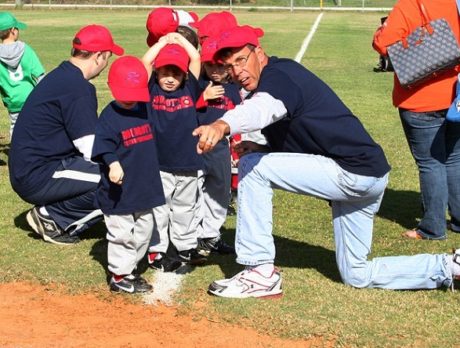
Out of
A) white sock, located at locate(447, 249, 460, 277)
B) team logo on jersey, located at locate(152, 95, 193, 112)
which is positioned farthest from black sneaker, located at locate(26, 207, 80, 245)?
white sock, located at locate(447, 249, 460, 277)

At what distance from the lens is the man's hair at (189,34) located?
631 cm

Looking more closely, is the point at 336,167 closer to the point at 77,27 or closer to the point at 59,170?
the point at 59,170

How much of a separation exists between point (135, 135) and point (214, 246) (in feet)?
4.66

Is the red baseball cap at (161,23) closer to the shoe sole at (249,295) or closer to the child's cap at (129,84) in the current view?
the child's cap at (129,84)

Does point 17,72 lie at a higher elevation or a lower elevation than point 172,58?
lower

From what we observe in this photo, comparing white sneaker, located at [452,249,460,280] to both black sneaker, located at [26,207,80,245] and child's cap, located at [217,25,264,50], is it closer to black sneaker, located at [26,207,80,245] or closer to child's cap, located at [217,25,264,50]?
child's cap, located at [217,25,264,50]

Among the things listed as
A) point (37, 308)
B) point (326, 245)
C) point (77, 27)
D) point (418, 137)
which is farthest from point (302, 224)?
point (77, 27)

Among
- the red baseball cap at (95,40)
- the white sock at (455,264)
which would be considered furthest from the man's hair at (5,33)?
the white sock at (455,264)

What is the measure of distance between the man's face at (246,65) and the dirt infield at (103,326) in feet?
4.91

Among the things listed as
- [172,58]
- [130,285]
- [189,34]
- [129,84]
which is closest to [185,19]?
[189,34]

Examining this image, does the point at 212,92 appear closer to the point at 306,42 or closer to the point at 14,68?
the point at 14,68

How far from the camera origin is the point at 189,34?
6.36m

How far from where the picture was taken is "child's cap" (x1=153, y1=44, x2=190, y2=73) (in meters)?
5.43

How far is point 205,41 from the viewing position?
241 inches
